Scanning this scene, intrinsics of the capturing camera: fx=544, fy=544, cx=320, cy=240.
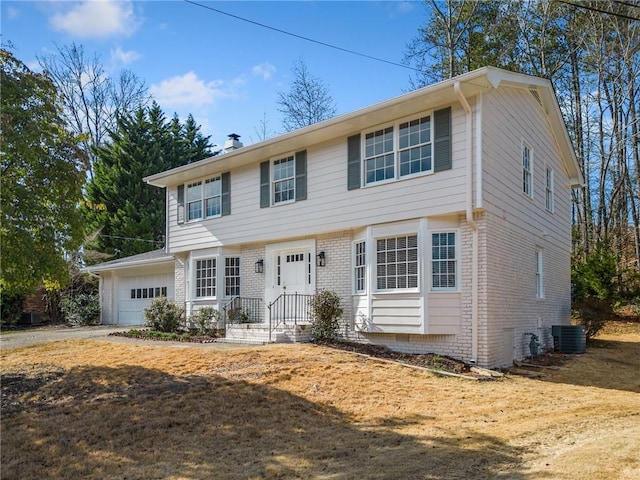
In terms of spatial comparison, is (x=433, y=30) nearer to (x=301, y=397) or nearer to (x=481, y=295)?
(x=481, y=295)

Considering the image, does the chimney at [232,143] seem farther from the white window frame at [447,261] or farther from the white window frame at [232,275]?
the white window frame at [447,261]

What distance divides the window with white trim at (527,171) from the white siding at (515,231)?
0.75ft

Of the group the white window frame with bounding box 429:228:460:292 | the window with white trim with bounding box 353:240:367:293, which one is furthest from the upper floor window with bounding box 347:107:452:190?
the window with white trim with bounding box 353:240:367:293

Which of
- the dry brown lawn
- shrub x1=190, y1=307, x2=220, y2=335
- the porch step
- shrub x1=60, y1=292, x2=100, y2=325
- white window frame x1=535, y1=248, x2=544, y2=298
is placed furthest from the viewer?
shrub x1=60, y1=292, x2=100, y2=325

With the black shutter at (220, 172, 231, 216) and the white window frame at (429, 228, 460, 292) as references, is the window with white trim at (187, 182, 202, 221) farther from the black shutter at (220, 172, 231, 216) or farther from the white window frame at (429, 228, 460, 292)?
the white window frame at (429, 228, 460, 292)

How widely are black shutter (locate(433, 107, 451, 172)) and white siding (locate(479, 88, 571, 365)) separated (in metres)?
0.73

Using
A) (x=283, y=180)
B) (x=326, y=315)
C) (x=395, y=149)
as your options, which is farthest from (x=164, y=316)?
(x=395, y=149)

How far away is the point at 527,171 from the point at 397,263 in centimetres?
465

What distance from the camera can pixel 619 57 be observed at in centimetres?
2447

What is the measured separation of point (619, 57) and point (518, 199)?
634 inches

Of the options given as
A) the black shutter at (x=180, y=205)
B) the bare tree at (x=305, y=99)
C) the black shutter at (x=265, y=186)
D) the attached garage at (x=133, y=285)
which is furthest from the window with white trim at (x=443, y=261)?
the bare tree at (x=305, y=99)

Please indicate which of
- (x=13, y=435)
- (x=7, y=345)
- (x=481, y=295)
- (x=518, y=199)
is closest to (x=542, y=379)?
(x=481, y=295)

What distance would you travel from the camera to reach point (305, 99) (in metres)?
31.0

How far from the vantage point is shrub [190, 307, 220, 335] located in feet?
51.6
